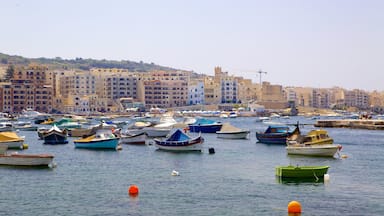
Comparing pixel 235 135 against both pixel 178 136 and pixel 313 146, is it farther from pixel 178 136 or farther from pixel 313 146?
pixel 313 146

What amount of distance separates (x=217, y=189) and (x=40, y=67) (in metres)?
149

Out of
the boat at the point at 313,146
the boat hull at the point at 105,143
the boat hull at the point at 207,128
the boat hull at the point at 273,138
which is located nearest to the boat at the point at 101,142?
the boat hull at the point at 105,143

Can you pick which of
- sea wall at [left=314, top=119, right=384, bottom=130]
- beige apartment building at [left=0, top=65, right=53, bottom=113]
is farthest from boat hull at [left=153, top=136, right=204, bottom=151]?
beige apartment building at [left=0, top=65, right=53, bottom=113]

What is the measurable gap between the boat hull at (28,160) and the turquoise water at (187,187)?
3.10 ft

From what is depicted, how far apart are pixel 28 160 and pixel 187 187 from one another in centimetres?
1134

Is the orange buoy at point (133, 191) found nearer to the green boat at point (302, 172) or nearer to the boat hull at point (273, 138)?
the green boat at point (302, 172)

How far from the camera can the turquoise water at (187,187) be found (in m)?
26.6

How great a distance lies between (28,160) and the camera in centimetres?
3872

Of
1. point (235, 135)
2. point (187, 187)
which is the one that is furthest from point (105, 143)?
point (187, 187)

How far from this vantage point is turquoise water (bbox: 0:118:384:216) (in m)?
26.6

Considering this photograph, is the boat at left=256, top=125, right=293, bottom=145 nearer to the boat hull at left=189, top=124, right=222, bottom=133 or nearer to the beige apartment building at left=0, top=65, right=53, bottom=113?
the boat hull at left=189, top=124, right=222, bottom=133

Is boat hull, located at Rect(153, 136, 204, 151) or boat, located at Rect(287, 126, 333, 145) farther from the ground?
boat, located at Rect(287, 126, 333, 145)

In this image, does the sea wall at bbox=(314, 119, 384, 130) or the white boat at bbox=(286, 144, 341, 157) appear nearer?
the white boat at bbox=(286, 144, 341, 157)

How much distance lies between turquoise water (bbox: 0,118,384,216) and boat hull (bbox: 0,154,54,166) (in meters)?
0.95
